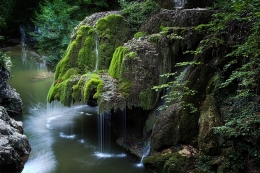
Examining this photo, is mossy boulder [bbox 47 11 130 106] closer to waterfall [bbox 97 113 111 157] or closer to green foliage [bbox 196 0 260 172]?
waterfall [bbox 97 113 111 157]

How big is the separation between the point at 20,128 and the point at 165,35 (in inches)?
257

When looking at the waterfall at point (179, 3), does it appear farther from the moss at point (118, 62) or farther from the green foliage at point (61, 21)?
the green foliage at point (61, 21)

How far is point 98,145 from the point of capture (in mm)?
10656

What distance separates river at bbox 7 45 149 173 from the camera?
358 inches

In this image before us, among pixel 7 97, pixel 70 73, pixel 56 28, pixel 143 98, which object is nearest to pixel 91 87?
pixel 143 98

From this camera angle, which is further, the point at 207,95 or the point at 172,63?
the point at 172,63

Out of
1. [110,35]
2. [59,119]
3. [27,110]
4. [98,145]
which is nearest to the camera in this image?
[98,145]

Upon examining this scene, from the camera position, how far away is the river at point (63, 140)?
29.8 feet

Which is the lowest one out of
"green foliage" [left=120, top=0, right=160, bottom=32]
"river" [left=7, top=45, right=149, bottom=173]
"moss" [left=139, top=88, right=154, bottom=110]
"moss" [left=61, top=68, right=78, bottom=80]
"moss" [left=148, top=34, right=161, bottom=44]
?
"river" [left=7, top=45, right=149, bottom=173]

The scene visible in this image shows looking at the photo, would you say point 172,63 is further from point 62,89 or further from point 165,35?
point 62,89

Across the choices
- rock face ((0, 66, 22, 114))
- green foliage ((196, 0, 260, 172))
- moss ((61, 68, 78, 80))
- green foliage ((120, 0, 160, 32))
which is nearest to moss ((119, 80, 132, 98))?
moss ((61, 68, 78, 80))

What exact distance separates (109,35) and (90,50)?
104cm

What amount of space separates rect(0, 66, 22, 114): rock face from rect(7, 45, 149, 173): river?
0.52m

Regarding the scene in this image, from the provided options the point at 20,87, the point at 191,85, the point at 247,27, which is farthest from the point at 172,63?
the point at 20,87
